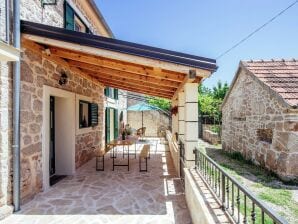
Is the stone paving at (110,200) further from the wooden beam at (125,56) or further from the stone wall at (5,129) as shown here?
the wooden beam at (125,56)

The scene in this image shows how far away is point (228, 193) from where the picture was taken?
2.97 meters

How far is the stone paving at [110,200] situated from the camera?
4152 mm

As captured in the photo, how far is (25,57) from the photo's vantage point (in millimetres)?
4695

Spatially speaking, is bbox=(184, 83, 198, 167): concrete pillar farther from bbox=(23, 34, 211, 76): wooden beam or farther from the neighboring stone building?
the neighboring stone building

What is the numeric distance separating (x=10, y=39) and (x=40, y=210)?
321cm

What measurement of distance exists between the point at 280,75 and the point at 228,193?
698cm

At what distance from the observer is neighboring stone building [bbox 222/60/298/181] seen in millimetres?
6725

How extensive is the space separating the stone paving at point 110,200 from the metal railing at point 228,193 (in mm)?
802

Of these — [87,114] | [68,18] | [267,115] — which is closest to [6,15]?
[68,18]

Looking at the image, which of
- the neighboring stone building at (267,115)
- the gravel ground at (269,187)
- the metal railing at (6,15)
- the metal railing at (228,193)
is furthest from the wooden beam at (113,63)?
the neighboring stone building at (267,115)

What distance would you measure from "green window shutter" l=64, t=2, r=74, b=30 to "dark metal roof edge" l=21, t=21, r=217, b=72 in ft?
8.70

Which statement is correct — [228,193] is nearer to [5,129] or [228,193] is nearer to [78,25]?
[5,129]

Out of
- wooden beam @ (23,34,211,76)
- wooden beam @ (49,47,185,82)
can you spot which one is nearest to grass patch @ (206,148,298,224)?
wooden beam @ (23,34,211,76)

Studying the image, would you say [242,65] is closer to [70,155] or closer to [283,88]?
[283,88]
